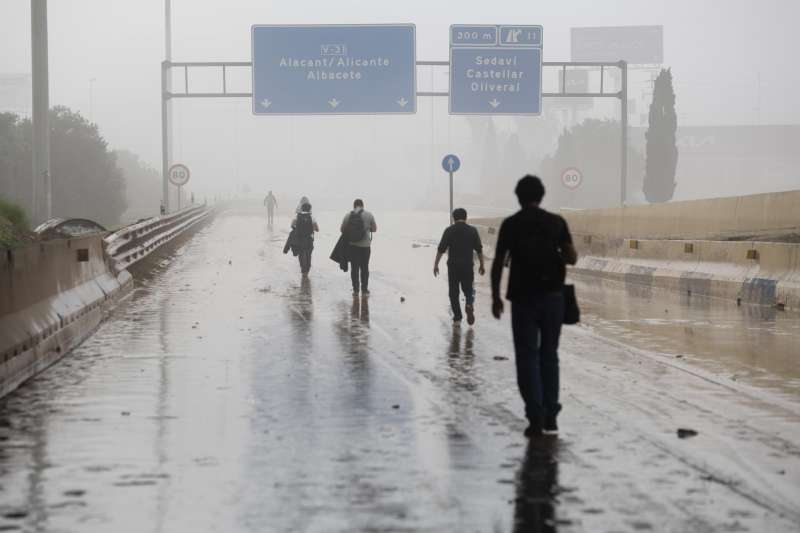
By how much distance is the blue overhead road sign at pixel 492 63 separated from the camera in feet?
163

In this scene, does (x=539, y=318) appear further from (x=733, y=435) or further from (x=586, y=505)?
(x=586, y=505)

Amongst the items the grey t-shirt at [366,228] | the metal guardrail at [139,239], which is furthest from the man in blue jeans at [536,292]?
the metal guardrail at [139,239]

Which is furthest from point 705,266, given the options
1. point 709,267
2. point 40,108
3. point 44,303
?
point 44,303

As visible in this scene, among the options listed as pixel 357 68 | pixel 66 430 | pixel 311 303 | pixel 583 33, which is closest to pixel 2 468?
pixel 66 430

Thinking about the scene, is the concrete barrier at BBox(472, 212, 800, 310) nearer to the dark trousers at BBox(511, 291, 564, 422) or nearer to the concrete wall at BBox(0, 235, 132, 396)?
the concrete wall at BBox(0, 235, 132, 396)

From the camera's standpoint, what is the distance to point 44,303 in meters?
14.7

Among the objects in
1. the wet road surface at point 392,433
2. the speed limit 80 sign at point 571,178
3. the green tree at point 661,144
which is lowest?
the wet road surface at point 392,433

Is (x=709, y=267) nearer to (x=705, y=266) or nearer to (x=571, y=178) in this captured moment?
(x=705, y=266)

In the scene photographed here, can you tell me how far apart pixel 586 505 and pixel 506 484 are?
68 cm

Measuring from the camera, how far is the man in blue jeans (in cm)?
945

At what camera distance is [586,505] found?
7141mm

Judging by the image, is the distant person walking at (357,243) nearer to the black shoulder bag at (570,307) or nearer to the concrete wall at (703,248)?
the concrete wall at (703,248)

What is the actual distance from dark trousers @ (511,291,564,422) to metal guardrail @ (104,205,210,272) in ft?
48.7

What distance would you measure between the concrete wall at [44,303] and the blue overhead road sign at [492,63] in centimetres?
3082
